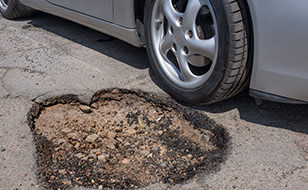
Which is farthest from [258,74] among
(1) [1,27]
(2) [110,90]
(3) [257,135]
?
(1) [1,27]

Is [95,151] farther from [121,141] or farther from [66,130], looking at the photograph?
[66,130]

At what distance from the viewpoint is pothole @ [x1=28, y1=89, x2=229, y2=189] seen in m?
2.21

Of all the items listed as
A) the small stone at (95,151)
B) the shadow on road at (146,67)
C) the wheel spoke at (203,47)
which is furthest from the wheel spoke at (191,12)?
the small stone at (95,151)

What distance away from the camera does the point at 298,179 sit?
6.91 ft

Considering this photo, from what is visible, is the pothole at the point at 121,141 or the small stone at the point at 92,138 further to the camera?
the small stone at the point at 92,138

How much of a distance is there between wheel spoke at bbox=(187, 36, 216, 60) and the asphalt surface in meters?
0.46

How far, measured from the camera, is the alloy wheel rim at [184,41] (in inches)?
98.0

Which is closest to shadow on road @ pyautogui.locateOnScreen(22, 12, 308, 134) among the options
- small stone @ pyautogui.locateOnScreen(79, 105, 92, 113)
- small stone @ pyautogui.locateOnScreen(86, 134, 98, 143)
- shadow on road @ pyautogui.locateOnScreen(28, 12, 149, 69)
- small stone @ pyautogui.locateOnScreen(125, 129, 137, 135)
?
shadow on road @ pyautogui.locateOnScreen(28, 12, 149, 69)

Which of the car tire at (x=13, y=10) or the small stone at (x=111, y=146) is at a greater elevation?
the small stone at (x=111, y=146)

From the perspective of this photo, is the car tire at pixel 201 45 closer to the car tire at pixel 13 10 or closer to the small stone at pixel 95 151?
the small stone at pixel 95 151

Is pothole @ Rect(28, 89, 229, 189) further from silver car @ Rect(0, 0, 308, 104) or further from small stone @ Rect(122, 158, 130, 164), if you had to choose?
silver car @ Rect(0, 0, 308, 104)

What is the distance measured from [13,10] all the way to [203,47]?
3.23 meters

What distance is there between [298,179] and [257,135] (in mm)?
448

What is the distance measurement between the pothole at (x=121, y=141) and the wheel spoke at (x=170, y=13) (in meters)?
0.62
